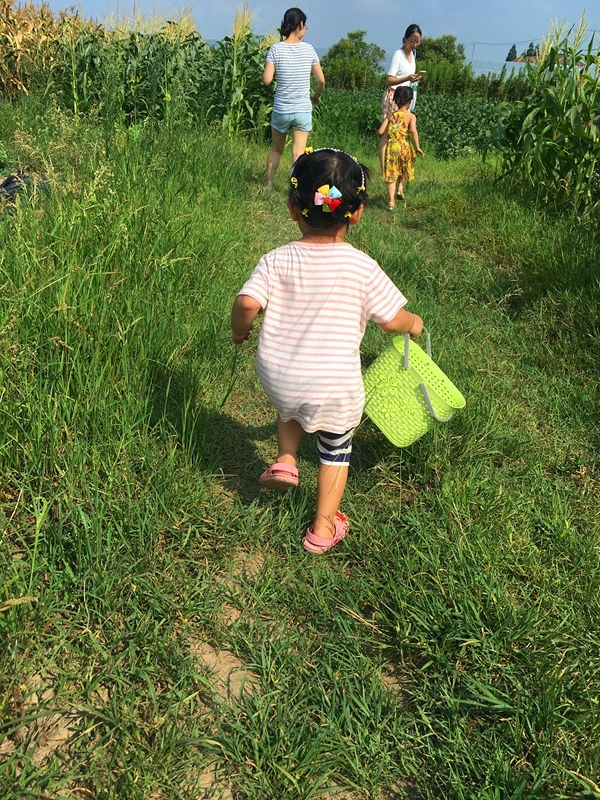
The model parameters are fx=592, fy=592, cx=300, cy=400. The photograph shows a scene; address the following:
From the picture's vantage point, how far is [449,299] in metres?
4.18

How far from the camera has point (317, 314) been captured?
6.40 feet

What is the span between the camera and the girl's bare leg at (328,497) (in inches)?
81.4

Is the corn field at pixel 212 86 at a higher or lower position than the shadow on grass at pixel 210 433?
higher

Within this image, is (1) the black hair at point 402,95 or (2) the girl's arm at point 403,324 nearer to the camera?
(2) the girl's arm at point 403,324

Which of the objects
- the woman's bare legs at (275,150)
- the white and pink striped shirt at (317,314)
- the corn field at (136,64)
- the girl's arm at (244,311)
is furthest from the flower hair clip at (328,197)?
the corn field at (136,64)

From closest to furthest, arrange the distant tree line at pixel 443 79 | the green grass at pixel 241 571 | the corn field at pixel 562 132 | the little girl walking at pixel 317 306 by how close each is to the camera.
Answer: the green grass at pixel 241 571 < the little girl walking at pixel 317 306 < the corn field at pixel 562 132 < the distant tree line at pixel 443 79

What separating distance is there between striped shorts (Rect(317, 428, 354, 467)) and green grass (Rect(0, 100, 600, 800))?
9.1 inches

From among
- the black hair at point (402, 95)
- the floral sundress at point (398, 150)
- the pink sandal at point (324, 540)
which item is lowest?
the pink sandal at point (324, 540)

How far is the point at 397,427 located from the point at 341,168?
99 centimetres

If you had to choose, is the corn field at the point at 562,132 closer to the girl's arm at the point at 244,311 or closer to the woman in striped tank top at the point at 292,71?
the woman in striped tank top at the point at 292,71

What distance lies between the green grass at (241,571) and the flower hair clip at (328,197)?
2.76ft

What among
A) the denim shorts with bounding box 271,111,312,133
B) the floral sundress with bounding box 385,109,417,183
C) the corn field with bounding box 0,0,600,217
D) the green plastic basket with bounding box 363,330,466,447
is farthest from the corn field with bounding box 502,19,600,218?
the green plastic basket with bounding box 363,330,466,447

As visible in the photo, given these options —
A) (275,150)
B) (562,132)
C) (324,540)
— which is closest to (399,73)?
(275,150)

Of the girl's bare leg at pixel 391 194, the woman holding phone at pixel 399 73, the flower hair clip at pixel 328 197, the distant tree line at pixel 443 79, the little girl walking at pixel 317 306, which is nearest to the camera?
the flower hair clip at pixel 328 197
